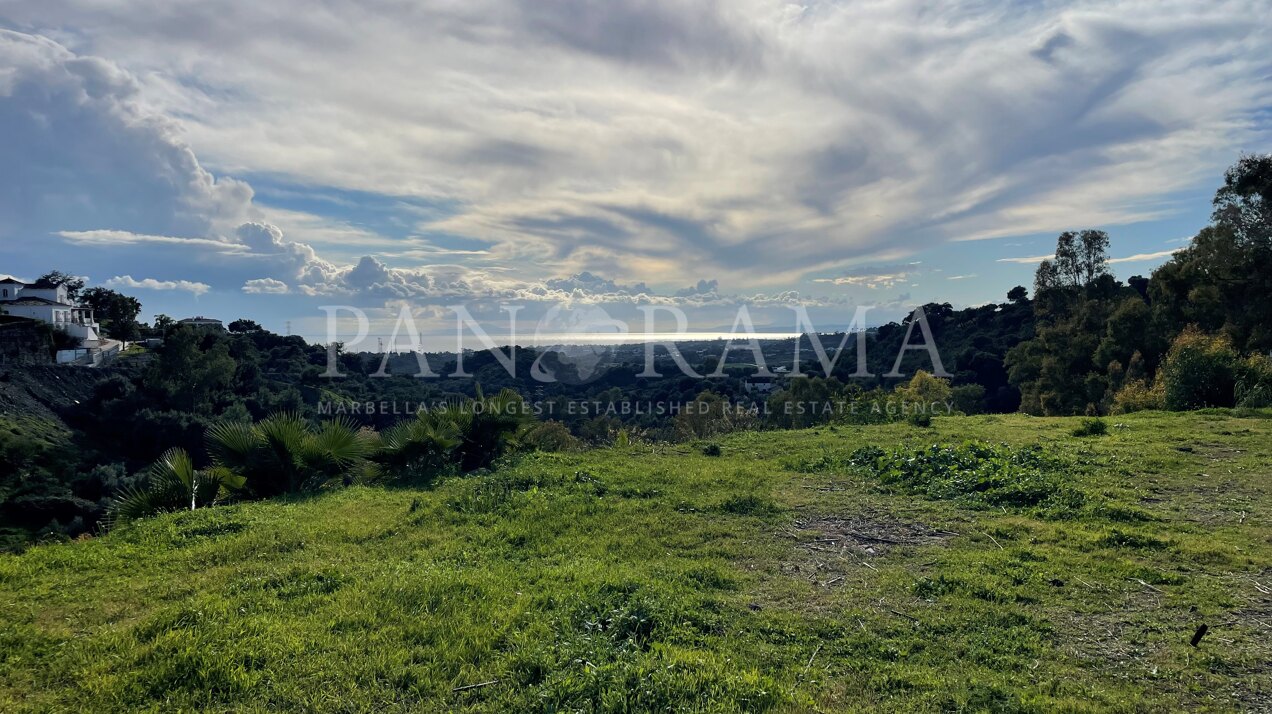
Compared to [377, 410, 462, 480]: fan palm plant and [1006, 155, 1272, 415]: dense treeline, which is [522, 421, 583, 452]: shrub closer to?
[377, 410, 462, 480]: fan palm plant

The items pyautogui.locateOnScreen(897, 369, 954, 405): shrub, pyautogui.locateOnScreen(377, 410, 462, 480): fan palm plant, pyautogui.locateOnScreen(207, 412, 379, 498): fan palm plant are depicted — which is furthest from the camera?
pyautogui.locateOnScreen(897, 369, 954, 405): shrub

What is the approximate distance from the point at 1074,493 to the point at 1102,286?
33242 millimetres

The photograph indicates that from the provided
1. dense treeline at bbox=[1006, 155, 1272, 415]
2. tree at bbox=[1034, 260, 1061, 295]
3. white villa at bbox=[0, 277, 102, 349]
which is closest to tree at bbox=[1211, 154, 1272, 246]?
dense treeline at bbox=[1006, 155, 1272, 415]

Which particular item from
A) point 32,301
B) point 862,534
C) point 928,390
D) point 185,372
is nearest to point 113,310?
point 32,301

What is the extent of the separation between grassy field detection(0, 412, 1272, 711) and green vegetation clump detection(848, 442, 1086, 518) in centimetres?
6

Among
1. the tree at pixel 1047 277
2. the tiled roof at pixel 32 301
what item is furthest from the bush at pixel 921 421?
the tiled roof at pixel 32 301

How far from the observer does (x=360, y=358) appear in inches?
2336

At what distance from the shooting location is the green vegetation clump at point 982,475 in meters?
7.29

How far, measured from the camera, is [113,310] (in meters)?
62.7

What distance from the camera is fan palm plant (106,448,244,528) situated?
25.4 feet

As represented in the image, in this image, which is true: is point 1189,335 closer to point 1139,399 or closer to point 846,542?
point 1139,399

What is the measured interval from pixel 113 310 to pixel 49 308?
1049 centimetres

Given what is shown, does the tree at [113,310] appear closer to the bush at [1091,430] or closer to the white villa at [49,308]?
the white villa at [49,308]

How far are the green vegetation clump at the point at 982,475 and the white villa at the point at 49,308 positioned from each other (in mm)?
65914
